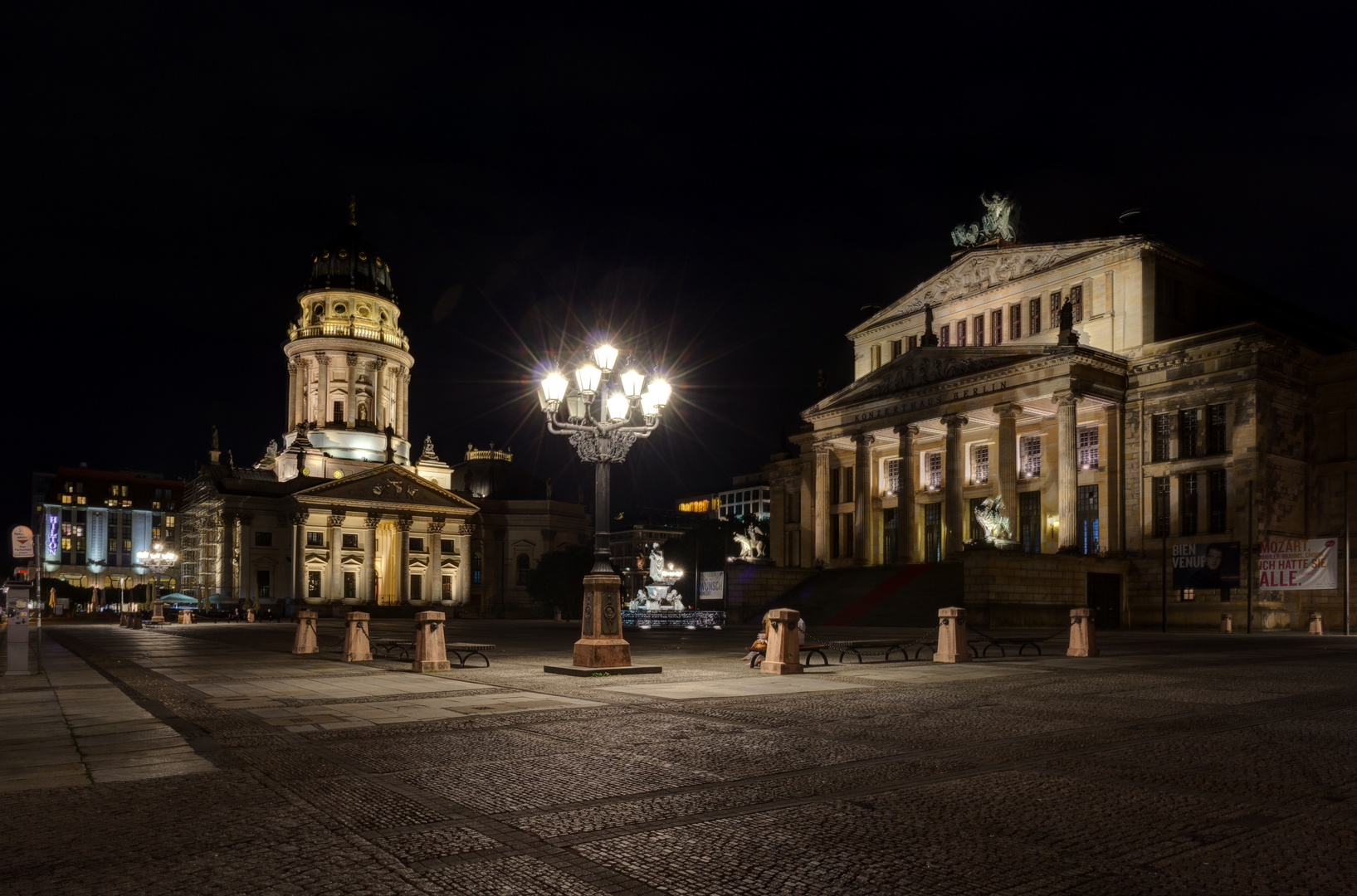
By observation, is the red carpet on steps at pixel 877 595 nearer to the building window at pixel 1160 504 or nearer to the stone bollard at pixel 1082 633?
the building window at pixel 1160 504

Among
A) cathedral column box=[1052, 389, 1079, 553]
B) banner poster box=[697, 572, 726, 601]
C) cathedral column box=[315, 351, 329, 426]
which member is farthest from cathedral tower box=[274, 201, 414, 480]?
cathedral column box=[1052, 389, 1079, 553]

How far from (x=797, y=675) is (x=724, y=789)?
11576 mm

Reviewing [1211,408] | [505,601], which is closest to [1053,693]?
[1211,408]

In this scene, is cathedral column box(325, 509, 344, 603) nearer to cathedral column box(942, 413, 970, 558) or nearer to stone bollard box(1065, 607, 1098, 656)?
cathedral column box(942, 413, 970, 558)

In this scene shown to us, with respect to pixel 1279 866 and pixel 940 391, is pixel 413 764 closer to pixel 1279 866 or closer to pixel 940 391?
pixel 1279 866

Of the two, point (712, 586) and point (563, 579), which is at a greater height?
point (712, 586)

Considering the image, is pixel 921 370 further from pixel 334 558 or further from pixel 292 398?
pixel 292 398

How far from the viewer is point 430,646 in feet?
69.9

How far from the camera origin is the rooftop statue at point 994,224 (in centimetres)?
6481

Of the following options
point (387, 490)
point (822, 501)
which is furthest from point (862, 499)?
point (387, 490)

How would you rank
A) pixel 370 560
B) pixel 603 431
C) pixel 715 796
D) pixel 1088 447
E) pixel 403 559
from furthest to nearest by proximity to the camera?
1. pixel 403 559
2. pixel 370 560
3. pixel 1088 447
4. pixel 603 431
5. pixel 715 796

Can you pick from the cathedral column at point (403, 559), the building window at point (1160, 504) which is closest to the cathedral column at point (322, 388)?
the cathedral column at point (403, 559)

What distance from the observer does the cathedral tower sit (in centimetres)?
10412

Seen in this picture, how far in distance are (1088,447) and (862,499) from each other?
44.5 ft
